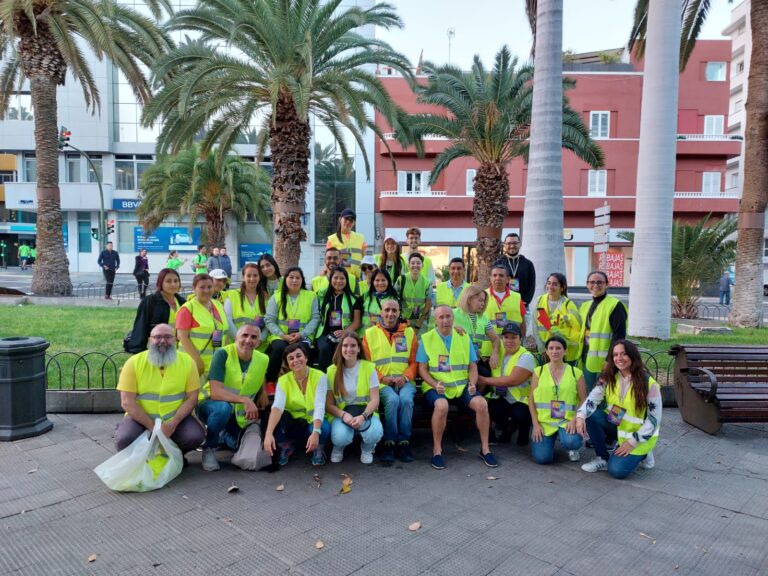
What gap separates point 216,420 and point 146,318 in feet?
5.29

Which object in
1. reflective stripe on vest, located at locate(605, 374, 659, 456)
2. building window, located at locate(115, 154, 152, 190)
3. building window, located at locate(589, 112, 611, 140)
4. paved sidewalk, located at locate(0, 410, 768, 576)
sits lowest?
paved sidewalk, located at locate(0, 410, 768, 576)

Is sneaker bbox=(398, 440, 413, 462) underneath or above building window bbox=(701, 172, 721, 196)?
underneath

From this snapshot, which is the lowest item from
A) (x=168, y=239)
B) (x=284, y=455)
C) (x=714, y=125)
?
(x=284, y=455)

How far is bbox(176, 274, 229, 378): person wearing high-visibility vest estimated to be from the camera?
5488 mm

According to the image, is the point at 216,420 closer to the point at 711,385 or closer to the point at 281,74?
the point at 711,385

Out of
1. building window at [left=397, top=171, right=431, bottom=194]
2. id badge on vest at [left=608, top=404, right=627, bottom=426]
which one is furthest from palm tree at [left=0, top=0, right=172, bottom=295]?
building window at [left=397, top=171, right=431, bottom=194]

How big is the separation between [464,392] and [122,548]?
331 cm

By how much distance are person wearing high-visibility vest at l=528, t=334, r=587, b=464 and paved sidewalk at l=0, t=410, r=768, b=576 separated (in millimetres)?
190

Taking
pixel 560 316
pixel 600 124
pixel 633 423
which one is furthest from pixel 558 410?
pixel 600 124

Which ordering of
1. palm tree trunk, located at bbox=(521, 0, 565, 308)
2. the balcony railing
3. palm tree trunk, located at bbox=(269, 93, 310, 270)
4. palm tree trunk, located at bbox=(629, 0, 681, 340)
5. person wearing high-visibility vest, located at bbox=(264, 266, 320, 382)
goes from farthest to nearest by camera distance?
the balcony railing → palm tree trunk, located at bbox=(269, 93, 310, 270) → palm tree trunk, located at bbox=(629, 0, 681, 340) → palm tree trunk, located at bbox=(521, 0, 565, 308) → person wearing high-visibility vest, located at bbox=(264, 266, 320, 382)

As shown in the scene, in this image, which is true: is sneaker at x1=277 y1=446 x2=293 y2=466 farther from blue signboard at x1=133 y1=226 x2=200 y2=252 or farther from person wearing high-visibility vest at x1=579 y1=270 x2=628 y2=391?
blue signboard at x1=133 y1=226 x2=200 y2=252

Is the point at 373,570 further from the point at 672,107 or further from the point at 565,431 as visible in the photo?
the point at 672,107

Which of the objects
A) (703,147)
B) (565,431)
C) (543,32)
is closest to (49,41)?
(543,32)

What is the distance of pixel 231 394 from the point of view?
16.5 ft
